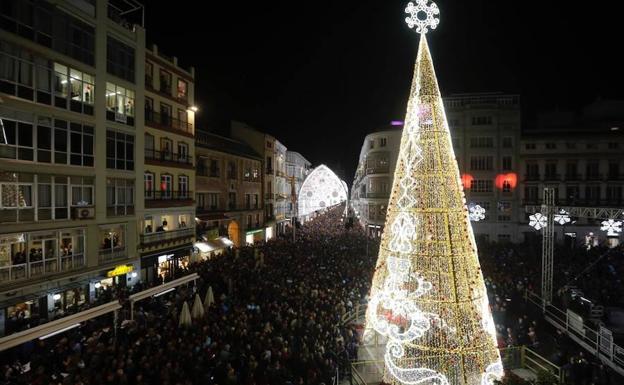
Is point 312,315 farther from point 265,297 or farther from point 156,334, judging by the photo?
point 156,334

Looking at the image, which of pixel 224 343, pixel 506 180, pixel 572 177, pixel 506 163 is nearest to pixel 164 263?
pixel 224 343

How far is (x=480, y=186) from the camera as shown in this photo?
Result: 42750 millimetres

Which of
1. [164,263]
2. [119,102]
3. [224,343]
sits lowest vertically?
[224,343]

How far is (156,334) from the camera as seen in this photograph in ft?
44.6

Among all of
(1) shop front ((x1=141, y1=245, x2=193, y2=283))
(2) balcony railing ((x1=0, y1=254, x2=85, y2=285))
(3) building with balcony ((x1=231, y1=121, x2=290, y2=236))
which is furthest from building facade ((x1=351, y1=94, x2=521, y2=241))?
(2) balcony railing ((x1=0, y1=254, x2=85, y2=285))

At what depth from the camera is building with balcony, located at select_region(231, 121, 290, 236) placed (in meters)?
48.8

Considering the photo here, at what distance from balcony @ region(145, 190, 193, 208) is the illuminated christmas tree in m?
19.6

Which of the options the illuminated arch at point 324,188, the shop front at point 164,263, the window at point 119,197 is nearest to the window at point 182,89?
the window at point 119,197

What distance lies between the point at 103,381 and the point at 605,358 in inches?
685

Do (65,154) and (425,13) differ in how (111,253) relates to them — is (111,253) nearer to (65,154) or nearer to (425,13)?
(65,154)

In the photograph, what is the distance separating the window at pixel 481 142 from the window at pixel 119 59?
34.8 meters

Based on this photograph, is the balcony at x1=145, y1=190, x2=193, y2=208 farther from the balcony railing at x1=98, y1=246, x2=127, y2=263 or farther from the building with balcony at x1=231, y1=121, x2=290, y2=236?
the building with balcony at x1=231, y1=121, x2=290, y2=236

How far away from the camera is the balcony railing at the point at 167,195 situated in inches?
1043

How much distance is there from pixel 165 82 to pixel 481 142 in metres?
32.9
